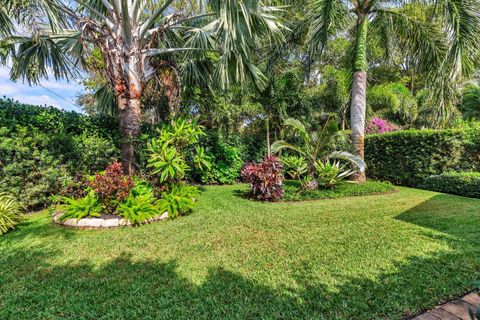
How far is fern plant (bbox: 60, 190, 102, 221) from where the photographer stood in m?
4.61

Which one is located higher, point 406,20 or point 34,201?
point 406,20

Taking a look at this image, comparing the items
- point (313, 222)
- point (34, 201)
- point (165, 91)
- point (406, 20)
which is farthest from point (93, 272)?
point (406, 20)

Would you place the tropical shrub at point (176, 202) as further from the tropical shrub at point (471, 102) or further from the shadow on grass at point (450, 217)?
the tropical shrub at point (471, 102)

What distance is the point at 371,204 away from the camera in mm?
6129

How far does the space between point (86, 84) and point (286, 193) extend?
13.2 m

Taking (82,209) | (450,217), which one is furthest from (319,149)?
(82,209)

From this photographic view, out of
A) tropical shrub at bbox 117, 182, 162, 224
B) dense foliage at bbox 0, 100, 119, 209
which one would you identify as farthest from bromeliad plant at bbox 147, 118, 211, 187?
dense foliage at bbox 0, 100, 119, 209

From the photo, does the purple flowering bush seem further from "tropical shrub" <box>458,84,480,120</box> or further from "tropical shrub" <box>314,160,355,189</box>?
"tropical shrub" <box>314,160,355,189</box>

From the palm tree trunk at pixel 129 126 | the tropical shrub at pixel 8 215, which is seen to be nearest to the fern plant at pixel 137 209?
the palm tree trunk at pixel 129 126

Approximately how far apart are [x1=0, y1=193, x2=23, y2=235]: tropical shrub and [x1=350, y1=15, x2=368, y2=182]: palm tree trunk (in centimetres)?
924

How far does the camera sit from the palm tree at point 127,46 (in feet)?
19.0

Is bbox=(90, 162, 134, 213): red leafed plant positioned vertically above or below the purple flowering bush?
below

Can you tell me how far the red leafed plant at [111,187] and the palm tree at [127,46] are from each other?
144cm

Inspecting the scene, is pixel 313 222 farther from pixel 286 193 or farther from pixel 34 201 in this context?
pixel 34 201
